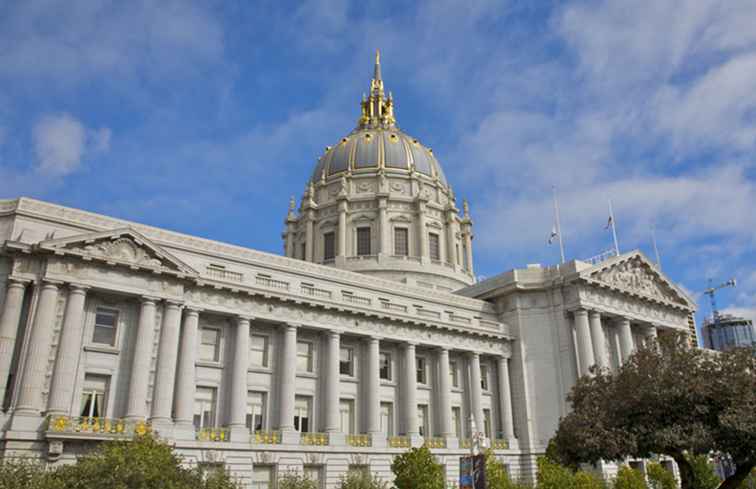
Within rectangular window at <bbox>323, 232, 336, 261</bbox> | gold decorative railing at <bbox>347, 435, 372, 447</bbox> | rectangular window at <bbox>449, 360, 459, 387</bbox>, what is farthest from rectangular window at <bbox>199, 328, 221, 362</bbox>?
rectangular window at <bbox>323, 232, 336, 261</bbox>

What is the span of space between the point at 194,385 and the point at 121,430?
6.30 meters

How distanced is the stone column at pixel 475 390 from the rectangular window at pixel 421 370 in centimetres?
409

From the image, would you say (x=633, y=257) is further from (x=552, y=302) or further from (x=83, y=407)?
(x=83, y=407)

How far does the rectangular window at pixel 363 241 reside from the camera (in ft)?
259

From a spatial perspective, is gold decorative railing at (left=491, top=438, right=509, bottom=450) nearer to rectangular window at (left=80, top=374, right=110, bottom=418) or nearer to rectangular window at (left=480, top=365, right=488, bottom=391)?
rectangular window at (left=480, top=365, right=488, bottom=391)

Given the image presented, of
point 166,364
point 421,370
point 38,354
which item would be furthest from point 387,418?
point 38,354

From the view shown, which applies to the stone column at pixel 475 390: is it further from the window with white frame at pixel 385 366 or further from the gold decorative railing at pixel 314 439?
the gold decorative railing at pixel 314 439

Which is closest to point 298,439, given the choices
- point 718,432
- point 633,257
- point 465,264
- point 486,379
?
point 486,379

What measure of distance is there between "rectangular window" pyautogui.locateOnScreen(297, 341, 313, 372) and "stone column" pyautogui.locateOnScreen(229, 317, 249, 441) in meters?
4.86

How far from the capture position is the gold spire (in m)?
97.6

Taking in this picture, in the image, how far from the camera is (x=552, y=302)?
58312mm

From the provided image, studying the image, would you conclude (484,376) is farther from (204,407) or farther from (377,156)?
(377,156)

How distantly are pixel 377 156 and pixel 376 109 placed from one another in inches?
660

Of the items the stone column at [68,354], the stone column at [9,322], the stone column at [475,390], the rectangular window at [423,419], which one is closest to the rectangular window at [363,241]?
the stone column at [475,390]
